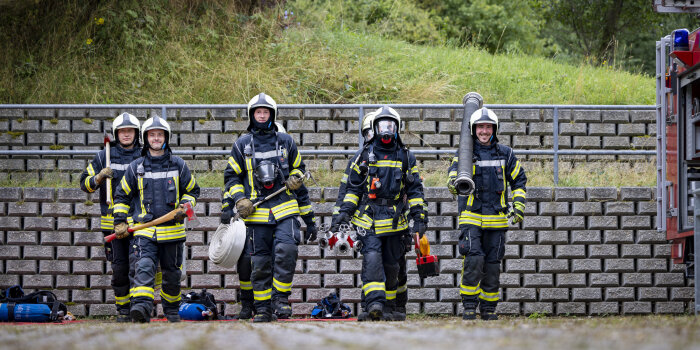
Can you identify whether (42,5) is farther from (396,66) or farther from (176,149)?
(396,66)

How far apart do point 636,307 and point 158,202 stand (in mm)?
6346

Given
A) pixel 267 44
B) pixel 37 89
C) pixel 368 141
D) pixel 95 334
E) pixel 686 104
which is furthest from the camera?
pixel 267 44

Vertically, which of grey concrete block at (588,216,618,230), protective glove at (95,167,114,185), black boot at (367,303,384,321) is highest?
protective glove at (95,167,114,185)

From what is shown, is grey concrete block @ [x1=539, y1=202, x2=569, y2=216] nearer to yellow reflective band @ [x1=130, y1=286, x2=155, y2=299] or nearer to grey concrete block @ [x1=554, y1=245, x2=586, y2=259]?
grey concrete block @ [x1=554, y1=245, x2=586, y2=259]

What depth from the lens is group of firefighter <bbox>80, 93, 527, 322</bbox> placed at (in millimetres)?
9141

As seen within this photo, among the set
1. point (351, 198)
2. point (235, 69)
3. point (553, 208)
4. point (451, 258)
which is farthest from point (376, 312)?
point (235, 69)

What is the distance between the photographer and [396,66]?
51.1ft

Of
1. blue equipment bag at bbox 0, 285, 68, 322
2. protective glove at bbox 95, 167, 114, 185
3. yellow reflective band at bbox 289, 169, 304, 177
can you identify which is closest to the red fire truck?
yellow reflective band at bbox 289, 169, 304, 177

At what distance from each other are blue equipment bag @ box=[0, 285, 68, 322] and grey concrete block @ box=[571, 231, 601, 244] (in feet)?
21.2

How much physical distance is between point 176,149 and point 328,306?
3255 millimetres

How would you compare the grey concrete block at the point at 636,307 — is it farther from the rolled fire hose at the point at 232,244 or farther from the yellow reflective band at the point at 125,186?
the yellow reflective band at the point at 125,186

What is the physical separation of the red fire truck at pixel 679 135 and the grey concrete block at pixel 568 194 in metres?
1.43

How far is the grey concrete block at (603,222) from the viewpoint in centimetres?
1180

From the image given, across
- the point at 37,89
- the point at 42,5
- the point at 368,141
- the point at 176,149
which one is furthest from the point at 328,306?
the point at 42,5
